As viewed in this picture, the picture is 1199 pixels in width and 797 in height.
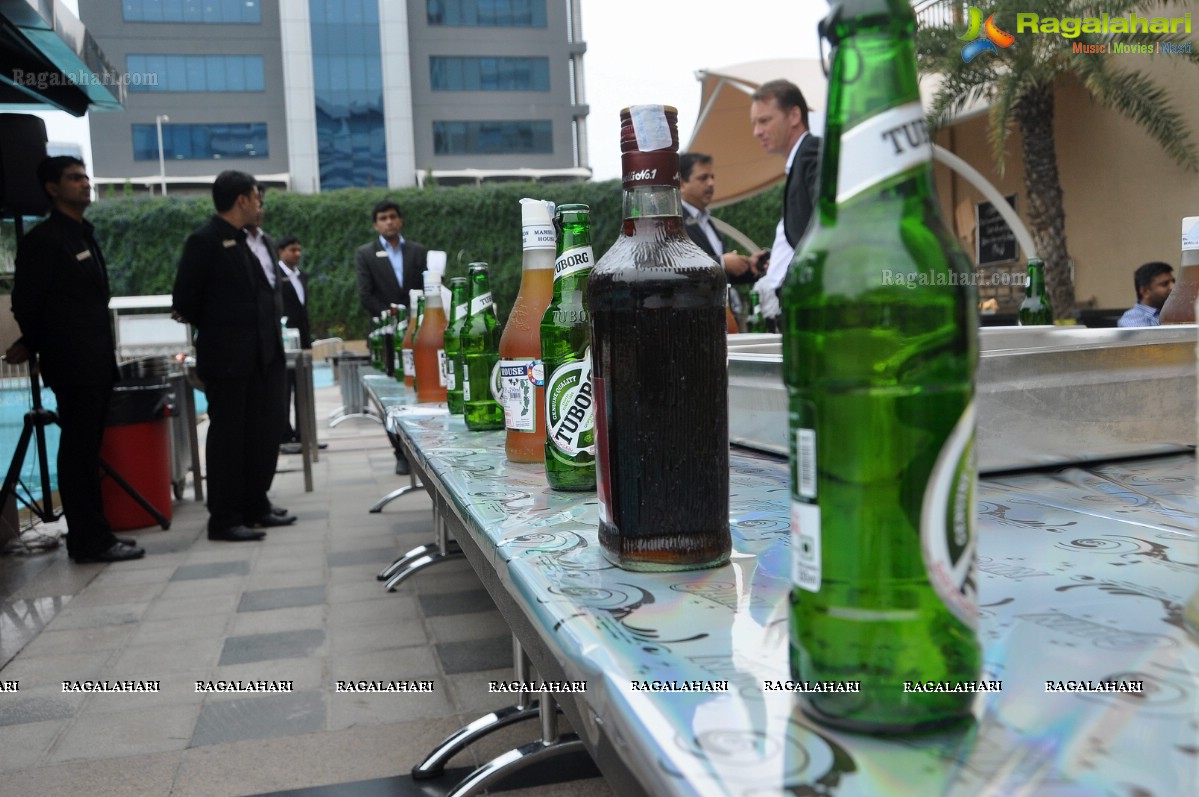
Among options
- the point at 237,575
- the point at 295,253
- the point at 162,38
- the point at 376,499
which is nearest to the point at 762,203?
the point at 295,253

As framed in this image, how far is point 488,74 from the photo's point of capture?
3775cm

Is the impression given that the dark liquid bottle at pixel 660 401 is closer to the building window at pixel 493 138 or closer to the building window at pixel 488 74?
the building window at pixel 493 138

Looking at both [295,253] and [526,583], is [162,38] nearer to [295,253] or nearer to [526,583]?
[295,253]

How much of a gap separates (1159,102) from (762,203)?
45.5ft

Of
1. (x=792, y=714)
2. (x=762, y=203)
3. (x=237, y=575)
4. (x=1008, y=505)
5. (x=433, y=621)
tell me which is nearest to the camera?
(x=792, y=714)

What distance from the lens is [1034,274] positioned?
8.29 ft

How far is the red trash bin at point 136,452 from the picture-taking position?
14.6 feet

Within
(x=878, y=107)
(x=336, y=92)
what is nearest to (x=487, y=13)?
(x=336, y=92)

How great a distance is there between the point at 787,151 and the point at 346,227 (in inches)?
715

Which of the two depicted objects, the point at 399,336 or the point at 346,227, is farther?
the point at 346,227

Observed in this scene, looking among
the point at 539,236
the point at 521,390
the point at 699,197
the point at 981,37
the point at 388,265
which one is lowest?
the point at 521,390

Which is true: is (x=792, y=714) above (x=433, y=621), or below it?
above

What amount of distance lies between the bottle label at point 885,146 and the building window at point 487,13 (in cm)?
3982

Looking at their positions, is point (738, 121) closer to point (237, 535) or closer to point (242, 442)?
point (242, 442)
